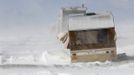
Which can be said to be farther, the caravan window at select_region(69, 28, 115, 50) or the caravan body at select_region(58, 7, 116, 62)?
the caravan window at select_region(69, 28, 115, 50)

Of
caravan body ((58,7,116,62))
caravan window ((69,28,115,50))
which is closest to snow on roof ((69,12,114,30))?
caravan body ((58,7,116,62))

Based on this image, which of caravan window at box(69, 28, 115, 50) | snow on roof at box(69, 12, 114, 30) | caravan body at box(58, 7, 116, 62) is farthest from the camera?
snow on roof at box(69, 12, 114, 30)

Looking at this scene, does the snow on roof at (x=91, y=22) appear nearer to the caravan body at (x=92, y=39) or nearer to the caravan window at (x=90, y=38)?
the caravan body at (x=92, y=39)

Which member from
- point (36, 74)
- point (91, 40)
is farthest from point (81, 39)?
point (36, 74)

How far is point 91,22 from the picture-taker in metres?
23.2

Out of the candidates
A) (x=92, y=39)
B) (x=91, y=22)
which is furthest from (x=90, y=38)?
(x=91, y=22)

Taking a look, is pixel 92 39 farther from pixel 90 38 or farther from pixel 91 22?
pixel 91 22

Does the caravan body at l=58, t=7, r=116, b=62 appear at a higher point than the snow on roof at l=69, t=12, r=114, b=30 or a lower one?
lower

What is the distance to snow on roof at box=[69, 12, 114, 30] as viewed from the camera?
22984 mm

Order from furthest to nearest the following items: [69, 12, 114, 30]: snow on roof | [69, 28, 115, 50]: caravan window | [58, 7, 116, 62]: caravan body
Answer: [69, 12, 114, 30]: snow on roof < [69, 28, 115, 50]: caravan window < [58, 7, 116, 62]: caravan body

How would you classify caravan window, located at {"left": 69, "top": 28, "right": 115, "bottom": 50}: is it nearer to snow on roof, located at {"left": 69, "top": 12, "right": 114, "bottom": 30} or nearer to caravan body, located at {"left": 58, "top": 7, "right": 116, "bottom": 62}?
caravan body, located at {"left": 58, "top": 7, "right": 116, "bottom": 62}

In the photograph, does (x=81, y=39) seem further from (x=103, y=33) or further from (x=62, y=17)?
(x=62, y=17)

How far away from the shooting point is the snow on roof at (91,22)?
905 inches

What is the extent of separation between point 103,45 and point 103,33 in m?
0.70
